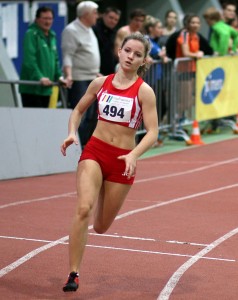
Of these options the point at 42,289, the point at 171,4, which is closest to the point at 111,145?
the point at 42,289

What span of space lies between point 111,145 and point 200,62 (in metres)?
11.5

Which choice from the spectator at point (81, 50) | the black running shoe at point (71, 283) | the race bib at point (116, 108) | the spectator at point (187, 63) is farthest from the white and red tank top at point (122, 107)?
the spectator at point (187, 63)

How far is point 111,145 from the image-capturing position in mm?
7766

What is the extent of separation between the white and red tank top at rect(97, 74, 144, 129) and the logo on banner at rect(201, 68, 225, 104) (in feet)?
37.9

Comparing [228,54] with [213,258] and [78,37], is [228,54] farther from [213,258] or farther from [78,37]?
[213,258]

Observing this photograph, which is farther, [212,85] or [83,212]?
[212,85]

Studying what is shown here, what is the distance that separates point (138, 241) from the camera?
31.8 ft

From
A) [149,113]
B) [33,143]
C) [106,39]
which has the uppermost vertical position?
[149,113]

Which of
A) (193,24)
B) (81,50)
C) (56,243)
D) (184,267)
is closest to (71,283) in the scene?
(184,267)

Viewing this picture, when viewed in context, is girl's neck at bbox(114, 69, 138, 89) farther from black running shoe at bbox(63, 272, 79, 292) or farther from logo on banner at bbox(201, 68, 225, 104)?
logo on banner at bbox(201, 68, 225, 104)

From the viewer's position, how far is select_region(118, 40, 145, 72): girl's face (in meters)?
7.85

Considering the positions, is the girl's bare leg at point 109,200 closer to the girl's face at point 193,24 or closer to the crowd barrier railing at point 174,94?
the crowd barrier railing at point 174,94

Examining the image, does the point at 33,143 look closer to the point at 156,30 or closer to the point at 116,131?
the point at 156,30

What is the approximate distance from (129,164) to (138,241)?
2.52 meters
